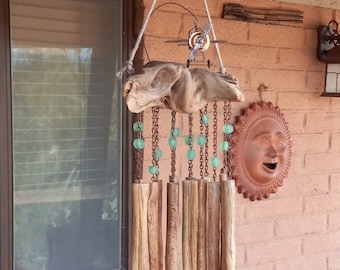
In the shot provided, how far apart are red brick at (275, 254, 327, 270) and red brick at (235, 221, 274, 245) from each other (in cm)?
12

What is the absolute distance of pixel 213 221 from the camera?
99 centimetres

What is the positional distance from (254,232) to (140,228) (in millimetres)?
903

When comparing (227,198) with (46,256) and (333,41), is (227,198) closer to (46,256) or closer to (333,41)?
(46,256)

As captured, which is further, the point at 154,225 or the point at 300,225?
the point at 300,225

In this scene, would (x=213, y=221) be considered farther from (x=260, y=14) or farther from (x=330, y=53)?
(x=330, y=53)

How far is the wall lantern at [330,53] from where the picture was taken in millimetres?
1785

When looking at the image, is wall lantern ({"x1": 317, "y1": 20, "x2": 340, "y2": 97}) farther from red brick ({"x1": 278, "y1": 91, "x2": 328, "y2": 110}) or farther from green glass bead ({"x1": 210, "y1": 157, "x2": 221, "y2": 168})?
green glass bead ({"x1": 210, "y1": 157, "x2": 221, "y2": 168})

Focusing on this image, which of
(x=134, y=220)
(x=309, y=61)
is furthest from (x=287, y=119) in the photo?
(x=134, y=220)

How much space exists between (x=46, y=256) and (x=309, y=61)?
107 cm

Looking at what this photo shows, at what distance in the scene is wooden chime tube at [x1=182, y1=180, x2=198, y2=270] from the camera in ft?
3.20

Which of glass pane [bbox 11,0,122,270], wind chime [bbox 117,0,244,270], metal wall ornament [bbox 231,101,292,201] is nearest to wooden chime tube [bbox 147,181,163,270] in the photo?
wind chime [bbox 117,0,244,270]

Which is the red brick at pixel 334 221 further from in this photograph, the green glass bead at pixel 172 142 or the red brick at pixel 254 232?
the green glass bead at pixel 172 142

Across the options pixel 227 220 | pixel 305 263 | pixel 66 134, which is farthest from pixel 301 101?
pixel 227 220

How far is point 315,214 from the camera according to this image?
6.22 feet
